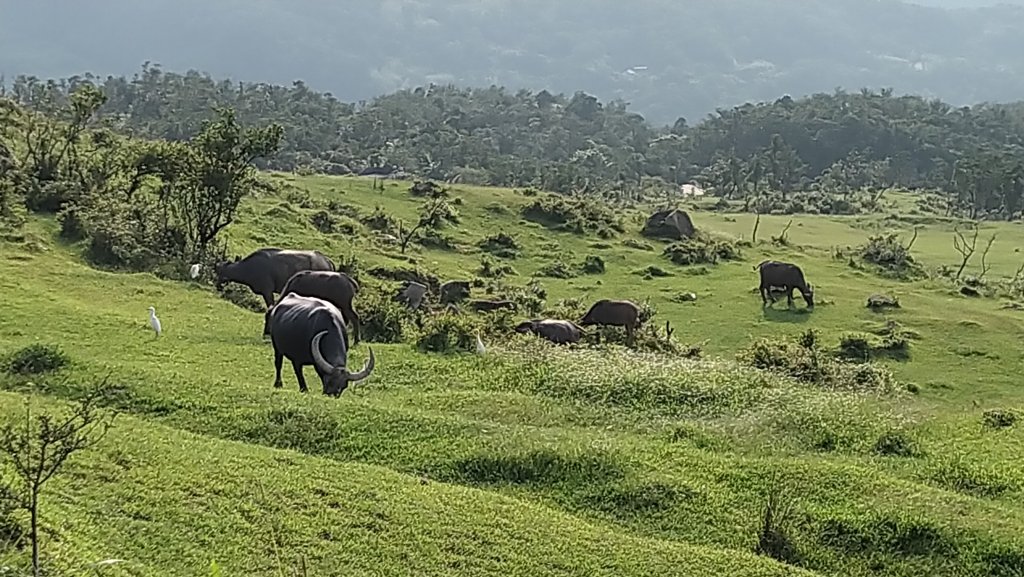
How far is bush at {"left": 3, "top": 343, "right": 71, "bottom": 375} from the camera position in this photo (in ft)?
45.6

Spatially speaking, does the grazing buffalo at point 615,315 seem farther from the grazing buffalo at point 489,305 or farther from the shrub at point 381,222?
the shrub at point 381,222

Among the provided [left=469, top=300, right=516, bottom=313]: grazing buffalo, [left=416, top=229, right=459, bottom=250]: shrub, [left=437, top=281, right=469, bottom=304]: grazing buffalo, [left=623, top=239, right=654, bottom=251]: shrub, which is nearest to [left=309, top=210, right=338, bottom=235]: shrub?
[left=416, top=229, right=459, bottom=250]: shrub

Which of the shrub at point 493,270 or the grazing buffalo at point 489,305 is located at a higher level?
the grazing buffalo at point 489,305

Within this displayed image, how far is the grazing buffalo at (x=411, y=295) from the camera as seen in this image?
24883 millimetres

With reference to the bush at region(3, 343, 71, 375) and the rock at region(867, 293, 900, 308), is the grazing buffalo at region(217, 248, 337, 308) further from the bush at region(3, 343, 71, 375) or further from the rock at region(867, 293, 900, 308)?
the rock at region(867, 293, 900, 308)

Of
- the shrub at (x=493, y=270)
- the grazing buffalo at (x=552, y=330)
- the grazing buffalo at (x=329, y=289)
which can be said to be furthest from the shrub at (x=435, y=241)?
the grazing buffalo at (x=329, y=289)

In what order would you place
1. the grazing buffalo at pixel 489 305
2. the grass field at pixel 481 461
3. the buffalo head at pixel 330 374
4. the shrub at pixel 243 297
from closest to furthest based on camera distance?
the grass field at pixel 481 461 → the buffalo head at pixel 330 374 → the shrub at pixel 243 297 → the grazing buffalo at pixel 489 305

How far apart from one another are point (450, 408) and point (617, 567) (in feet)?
17.4

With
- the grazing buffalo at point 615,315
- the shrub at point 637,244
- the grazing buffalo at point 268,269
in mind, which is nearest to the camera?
the grazing buffalo at point 268,269

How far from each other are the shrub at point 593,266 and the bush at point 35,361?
23.1m

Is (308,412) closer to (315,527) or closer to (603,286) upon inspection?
(315,527)

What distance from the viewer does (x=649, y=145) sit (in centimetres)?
12381

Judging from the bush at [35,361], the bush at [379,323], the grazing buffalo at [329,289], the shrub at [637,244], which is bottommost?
the shrub at [637,244]

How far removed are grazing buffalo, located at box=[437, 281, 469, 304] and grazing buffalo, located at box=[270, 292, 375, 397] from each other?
12.1 metres
